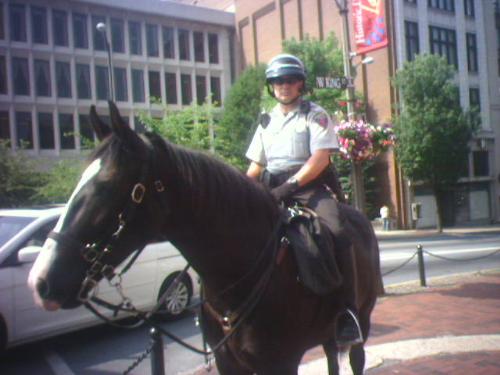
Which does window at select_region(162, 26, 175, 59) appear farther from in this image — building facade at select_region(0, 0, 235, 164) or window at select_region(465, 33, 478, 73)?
window at select_region(465, 33, 478, 73)

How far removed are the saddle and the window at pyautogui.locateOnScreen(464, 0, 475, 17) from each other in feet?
127

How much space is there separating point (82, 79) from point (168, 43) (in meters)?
8.40

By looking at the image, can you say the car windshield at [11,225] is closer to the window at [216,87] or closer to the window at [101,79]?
the window at [101,79]

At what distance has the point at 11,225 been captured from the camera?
23.0 feet

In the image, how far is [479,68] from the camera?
3594 cm

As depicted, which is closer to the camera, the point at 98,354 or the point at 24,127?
the point at 98,354

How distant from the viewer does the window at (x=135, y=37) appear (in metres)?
40.2

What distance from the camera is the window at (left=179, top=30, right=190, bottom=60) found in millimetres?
42969

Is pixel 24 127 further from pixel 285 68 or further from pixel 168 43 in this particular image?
pixel 285 68

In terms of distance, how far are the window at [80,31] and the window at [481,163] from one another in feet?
102

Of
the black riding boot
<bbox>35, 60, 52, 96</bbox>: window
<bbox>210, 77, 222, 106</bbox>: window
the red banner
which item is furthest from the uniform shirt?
<bbox>210, 77, 222, 106</bbox>: window

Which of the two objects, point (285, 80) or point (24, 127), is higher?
point (24, 127)

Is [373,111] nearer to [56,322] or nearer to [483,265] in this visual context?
[483,265]

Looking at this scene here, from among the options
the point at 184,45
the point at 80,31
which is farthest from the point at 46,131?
the point at 184,45
